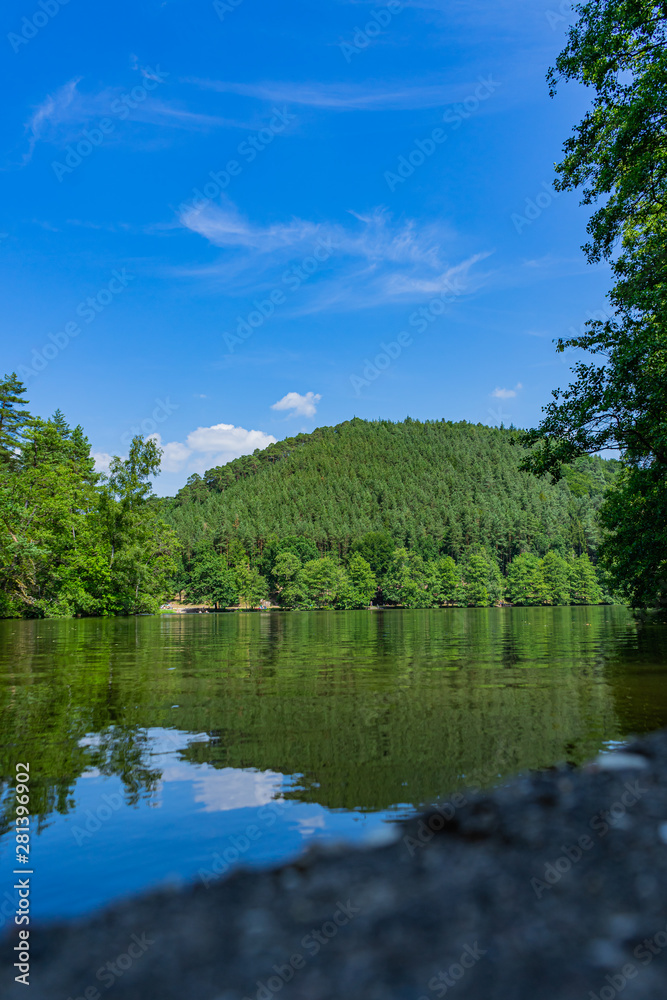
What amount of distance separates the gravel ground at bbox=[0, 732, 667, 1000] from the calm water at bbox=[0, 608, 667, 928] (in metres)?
0.62

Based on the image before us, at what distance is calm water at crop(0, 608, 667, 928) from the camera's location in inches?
230

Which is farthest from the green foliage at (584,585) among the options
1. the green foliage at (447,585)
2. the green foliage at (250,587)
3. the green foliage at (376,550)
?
the green foliage at (250,587)

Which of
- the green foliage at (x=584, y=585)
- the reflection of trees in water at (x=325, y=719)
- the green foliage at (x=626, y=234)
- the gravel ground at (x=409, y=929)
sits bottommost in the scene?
the green foliage at (x=584, y=585)

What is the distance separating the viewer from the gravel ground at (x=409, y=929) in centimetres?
361

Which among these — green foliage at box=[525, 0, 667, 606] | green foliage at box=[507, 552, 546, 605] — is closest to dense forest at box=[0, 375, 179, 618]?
green foliage at box=[525, 0, 667, 606]

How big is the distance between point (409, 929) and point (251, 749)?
18.4 feet

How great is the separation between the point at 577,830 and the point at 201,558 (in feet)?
561

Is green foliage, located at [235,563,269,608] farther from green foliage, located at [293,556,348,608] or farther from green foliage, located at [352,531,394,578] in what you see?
green foliage, located at [352,531,394,578]

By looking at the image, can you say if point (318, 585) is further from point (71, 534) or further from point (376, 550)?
point (71, 534)

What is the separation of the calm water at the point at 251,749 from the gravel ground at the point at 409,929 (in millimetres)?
618

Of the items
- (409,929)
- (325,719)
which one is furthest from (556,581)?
(409,929)

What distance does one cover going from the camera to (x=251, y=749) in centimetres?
939

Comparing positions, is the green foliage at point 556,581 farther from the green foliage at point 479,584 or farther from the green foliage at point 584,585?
the green foliage at point 479,584

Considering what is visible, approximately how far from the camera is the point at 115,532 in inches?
2928
